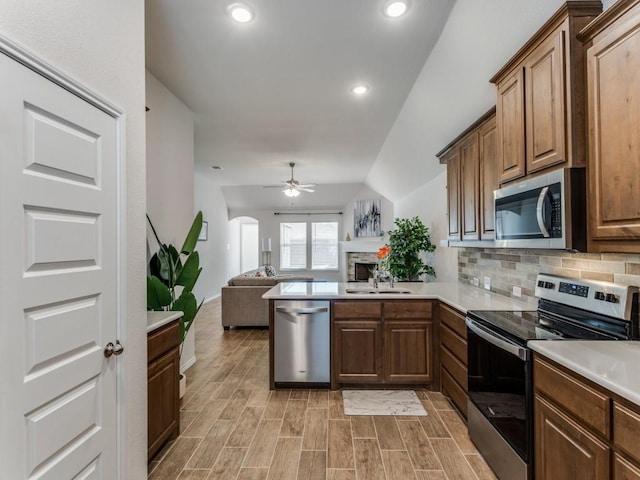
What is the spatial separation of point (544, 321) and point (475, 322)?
379mm

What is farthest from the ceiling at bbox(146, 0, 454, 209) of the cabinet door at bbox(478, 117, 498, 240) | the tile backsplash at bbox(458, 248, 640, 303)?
the tile backsplash at bbox(458, 248, 640, 303)

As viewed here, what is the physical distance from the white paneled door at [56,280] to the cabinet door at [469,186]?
8.42 ft

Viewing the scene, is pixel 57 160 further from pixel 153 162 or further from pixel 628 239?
pixel 628 239

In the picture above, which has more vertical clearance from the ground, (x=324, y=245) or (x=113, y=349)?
(x=324, y=245)

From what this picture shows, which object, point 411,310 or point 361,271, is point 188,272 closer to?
point 411,310

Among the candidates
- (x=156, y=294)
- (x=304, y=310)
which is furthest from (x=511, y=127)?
(x=156, y=294)

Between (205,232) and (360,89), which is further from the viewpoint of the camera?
(205,232)

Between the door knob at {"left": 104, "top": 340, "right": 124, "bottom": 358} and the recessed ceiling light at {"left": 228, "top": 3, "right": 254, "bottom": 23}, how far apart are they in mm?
2059

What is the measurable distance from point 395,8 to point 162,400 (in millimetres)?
2925

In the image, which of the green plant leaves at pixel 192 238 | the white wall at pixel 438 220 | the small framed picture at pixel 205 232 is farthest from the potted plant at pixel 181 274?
the small framed picture at pixel 205 232

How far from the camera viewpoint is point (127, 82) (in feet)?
5.65

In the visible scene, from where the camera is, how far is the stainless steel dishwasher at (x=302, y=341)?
3.05m

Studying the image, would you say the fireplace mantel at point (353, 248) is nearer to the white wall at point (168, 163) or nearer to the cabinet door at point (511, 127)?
the white wall at point (168, 163)

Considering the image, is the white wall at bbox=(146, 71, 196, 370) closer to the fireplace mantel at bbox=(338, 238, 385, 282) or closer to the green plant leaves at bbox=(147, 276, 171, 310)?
the green plant leaves at bbox=(147, 276, 171, 310)
